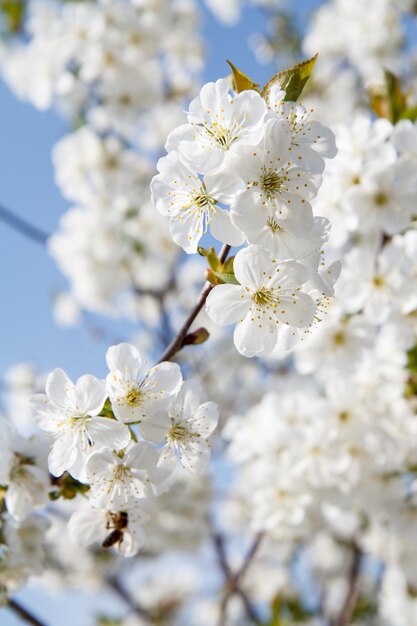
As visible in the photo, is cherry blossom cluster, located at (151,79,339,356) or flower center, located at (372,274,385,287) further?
flower center, located at (372,274,385,287)

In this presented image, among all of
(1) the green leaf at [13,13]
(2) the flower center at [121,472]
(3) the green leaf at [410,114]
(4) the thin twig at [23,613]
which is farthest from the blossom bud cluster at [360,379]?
(1) the green leaf at [13,13]

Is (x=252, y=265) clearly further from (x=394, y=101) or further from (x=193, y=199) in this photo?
(x=394, y=101)

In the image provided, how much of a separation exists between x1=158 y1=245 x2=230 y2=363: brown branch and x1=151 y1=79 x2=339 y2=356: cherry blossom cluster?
31 mm

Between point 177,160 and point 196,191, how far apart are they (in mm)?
62

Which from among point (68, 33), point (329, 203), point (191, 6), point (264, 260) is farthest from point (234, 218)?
point (191, 6)

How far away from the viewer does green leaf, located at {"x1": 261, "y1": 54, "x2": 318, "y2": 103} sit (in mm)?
1029

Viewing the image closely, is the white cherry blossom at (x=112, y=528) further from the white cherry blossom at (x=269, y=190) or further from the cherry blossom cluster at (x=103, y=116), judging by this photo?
the cherry blossom cluster at (x=103, y=116)

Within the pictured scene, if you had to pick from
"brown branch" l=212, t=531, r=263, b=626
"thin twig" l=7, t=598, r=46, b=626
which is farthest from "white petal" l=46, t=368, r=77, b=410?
"brown branch" l=212, t=531, r=263, b=626

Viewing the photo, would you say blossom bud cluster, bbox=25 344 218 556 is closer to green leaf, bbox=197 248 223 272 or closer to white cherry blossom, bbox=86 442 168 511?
white cherry blossom, bbox=86 442 168 511

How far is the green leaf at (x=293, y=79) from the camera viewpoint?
3.38 ft

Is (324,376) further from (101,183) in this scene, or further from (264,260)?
(101,183)

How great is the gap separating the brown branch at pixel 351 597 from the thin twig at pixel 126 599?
1751mm

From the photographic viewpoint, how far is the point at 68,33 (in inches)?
140

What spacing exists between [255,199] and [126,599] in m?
4.31
